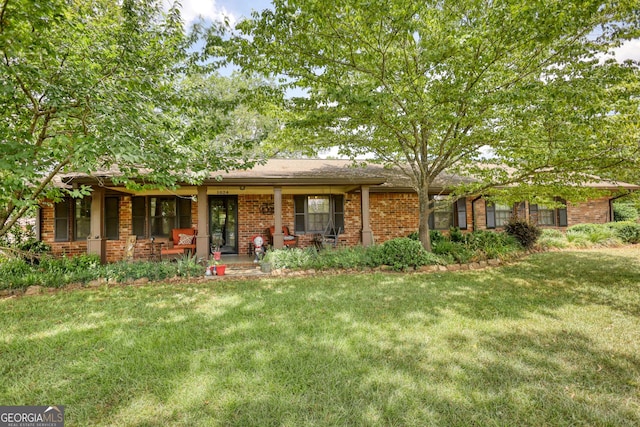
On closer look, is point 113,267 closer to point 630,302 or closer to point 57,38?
point 57,38

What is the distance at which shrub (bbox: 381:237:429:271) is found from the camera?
7445 millimetres

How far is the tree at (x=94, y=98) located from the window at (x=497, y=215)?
10823 mm

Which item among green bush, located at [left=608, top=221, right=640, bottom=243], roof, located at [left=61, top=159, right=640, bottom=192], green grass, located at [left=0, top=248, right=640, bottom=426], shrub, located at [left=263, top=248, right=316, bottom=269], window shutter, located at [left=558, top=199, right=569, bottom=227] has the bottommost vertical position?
green grass, located at [left=0, top=248, right=640, bottom=426]

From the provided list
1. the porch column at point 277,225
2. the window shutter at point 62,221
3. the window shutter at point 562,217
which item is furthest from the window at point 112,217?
the window shutter at point 562,217

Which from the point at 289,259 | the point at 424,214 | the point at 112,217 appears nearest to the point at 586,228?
the point at 424,214

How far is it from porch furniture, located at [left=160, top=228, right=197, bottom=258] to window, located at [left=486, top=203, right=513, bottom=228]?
11.3 m

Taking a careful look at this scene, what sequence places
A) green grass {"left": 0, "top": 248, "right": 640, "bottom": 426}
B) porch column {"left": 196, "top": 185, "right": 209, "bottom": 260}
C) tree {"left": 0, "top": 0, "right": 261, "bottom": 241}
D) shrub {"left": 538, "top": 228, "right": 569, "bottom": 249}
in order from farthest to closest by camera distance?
shrub {"left": 538, "top": 228, "right": 569, "bottom": 249}, porch column {"left": 196, "top": 185, "right": 209, "bottom": 260}, tree {"left": 0, "top": 0, "right": 261, "bottom": 241}, green grass {"left": 0, "top": 248, "right": 640, "bottom": 426}

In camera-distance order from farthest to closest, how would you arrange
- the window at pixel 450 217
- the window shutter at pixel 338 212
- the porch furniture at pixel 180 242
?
the window at pixel 450 217 → the window shutter at pixel 338 212 → the porch furniture at pixel 180 242

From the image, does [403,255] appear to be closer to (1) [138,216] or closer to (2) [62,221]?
(1) [138,216]

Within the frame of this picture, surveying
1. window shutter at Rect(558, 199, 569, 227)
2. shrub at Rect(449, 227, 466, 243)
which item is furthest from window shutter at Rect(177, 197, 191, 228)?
window shutter at Rect(558, 199, 569, 227)

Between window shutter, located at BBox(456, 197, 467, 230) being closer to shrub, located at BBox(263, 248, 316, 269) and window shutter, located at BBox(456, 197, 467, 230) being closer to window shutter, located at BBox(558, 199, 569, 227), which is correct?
window shutter, located at BBox(558, 199, 569, 227)

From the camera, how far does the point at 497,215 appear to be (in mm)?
12508

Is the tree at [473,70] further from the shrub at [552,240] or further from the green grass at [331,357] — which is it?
the shrub at [552,240]

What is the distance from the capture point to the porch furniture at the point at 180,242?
29.0ft
